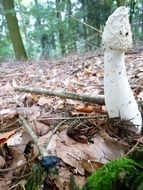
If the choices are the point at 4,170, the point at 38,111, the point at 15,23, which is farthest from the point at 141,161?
the point at 15,23

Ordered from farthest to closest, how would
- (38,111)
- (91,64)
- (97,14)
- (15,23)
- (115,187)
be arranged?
(97,14) → (15,23) → (91,64) → (38,111) → (115,187)

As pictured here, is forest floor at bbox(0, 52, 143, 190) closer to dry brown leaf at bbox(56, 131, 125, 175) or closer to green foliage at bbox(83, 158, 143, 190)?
dry brown leaf at bbox(56, 131, 125, 175)

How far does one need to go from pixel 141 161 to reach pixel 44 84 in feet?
11.9

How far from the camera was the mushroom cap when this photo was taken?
1.88 m

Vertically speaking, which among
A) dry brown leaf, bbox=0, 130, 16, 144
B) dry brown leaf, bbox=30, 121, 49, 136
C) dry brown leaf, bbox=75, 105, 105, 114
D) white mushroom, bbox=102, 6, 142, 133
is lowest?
dry brown leaf, bbox=0, 130, 16, 144

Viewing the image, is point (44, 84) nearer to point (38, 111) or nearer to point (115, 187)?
point (38, 111)

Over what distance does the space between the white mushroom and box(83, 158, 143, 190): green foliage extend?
0.75 metres

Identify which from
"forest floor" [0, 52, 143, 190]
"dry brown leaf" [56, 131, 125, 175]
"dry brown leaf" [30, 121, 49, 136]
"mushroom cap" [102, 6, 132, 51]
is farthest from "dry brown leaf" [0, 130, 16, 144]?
"mushroom cap" [102, 6, 132, 51]

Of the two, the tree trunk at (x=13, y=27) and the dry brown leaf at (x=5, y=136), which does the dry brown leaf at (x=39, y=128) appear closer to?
the dry brown leaf at (x=5, y=136)

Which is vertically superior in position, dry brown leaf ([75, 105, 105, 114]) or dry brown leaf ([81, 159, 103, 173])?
dry brown leaf ([75, 105, 105, 114])

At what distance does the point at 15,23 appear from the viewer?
12047 mm

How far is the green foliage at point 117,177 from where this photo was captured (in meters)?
1.31

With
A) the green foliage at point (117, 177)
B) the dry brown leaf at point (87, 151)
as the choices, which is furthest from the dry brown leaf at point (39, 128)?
the green foliage at point (117, 177)

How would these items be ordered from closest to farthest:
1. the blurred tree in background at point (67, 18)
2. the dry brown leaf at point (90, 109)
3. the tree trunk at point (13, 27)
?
1. the dry brown leaf at point (90, 109)
2. the tree trunk at point (13, 27)
3. the blurred tree in background at point (67, 18)
